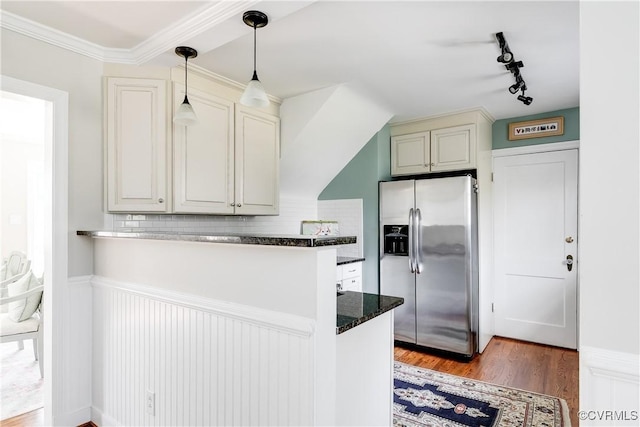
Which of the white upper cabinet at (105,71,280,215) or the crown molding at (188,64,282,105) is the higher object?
the crown molding at (188,64,282,105)

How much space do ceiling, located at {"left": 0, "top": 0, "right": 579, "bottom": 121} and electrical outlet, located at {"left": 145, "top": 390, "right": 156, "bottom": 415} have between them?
1.98m

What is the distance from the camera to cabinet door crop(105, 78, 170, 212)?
7.63 feet

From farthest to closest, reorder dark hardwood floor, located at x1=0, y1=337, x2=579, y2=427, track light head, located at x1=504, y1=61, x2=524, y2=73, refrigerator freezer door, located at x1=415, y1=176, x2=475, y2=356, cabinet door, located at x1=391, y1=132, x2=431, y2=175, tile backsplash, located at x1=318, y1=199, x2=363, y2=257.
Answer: tile backsplash, located at x1=318, y1=199, x2=363, y2=257
cabinet door, located at x1=391, y1=132, x2=431, y2=175
refrigerator freezer door, located at x1=415, y1=176, x2=475, y2=356
dark hardwood floor, located at x1=0, y1=337, x2=579, y2=427
track light head, located at x1=504, y1=61, x2=524, y2=73

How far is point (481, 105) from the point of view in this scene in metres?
3.41

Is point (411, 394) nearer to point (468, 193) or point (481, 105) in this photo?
point (468, 193)

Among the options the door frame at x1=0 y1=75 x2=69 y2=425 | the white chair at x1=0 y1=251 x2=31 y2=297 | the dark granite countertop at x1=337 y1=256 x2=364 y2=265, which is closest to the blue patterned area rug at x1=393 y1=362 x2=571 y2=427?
the dark granite countertop at x1=337 y1=256 x2=364 y2=265

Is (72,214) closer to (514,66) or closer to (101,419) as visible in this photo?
(101,419)

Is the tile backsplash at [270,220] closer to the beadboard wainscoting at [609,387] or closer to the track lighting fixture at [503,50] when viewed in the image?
the track lighting fixture at [503,50]

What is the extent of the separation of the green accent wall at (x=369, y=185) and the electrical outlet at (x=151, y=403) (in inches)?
95.1

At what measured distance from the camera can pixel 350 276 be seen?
12.0 ft

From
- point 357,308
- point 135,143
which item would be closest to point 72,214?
point 135,143

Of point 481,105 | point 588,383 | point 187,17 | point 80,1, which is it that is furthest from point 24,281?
point 481,105

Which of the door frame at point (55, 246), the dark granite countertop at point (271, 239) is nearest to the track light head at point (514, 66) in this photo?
the dark granite countertop at point (271, 239)

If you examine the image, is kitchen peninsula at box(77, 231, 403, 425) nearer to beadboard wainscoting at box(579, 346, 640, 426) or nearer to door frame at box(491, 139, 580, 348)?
beadboard wainscoting at box(579, 346, 640, 426)
